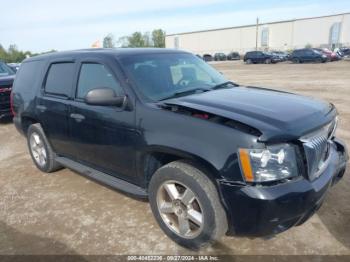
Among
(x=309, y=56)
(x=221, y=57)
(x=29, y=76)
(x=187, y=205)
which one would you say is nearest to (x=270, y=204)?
(x=187, y=205)

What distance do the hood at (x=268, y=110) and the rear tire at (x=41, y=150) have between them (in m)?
2.45

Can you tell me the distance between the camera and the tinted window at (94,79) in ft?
12.1

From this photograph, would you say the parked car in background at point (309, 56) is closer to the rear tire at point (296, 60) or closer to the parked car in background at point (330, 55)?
the rear tire at point (296, 60)

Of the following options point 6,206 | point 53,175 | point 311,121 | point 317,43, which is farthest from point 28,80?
point 317,43

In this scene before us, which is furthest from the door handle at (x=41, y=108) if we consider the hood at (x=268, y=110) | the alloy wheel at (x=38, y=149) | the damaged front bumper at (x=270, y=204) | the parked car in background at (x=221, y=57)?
the parked car in background at (x=221, y=57)

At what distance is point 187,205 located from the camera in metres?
3.10

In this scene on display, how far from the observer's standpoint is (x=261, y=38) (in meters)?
83.2

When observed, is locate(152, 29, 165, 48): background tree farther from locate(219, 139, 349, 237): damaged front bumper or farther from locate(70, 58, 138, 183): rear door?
locate(219, 139, 349, 237): damaged front bumper

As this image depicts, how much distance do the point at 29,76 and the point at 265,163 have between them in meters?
4.06

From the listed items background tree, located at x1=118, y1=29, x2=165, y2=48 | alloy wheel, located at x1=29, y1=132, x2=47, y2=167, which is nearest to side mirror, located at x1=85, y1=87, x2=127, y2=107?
alloy wheel, located at x1=29, y1=132, x2=47, y2=167

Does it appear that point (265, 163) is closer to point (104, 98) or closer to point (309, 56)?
point (104, 98)

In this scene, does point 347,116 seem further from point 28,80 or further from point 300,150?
point 28,80

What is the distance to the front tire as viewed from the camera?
2875mm

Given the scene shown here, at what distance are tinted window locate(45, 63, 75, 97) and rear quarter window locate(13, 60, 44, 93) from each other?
0.30 m
